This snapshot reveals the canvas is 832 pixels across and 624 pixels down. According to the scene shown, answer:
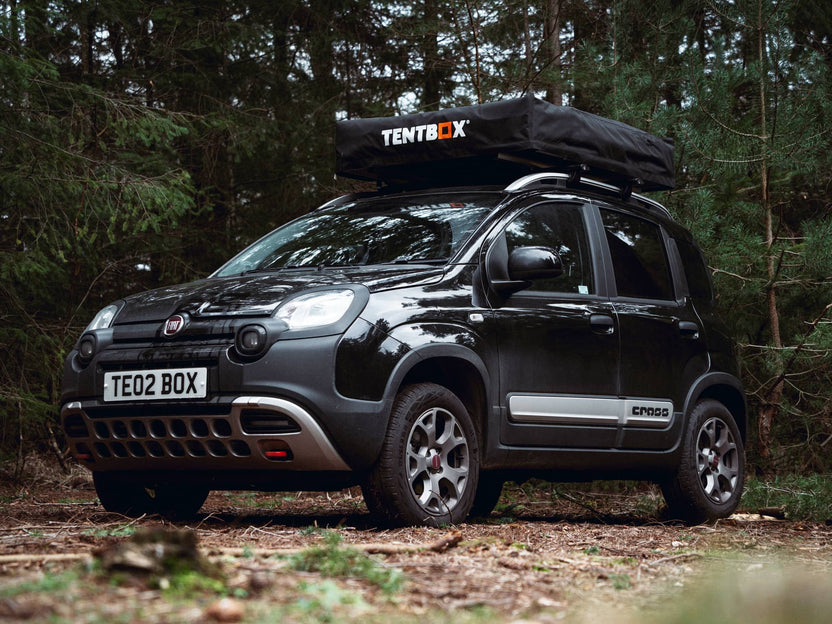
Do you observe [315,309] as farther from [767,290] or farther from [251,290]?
[767,290]

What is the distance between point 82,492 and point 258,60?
6982mm

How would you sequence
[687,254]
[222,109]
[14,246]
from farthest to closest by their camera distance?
1. [222,109]
2. [14,246]
3. [687,254]

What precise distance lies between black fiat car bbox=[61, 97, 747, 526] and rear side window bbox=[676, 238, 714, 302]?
0.06 ft

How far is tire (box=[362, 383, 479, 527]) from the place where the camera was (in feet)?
17.8

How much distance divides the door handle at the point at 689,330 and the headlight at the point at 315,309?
2961 millimetres

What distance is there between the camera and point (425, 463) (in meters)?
5.66

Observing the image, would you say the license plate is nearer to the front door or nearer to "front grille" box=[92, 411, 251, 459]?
"front grille" box=[92, 411, 251, 459]

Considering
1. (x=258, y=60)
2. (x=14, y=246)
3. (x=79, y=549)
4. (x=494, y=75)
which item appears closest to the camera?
(x=79, y=549)

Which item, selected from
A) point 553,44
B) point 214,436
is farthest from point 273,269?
point 553,44

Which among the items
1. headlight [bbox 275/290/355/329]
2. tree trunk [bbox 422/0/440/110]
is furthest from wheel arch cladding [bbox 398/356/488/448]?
tree trunk [bbox 422/0/440/110]

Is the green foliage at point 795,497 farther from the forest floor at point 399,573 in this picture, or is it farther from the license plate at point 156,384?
the license plate at point 156,384

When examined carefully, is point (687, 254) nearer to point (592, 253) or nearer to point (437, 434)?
point (592, 253)

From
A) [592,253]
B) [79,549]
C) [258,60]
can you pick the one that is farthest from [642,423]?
[258,60]

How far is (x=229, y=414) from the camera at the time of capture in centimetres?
525
